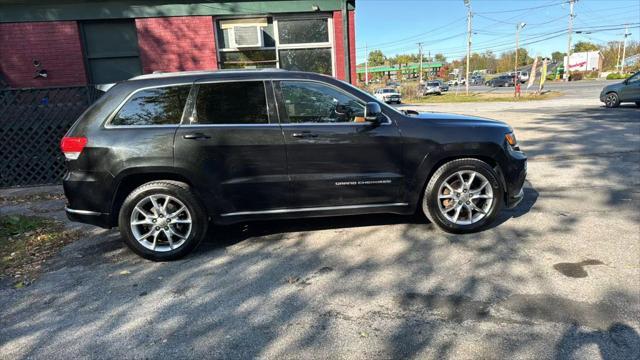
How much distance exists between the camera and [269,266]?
4.01m

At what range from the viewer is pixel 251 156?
165 inches

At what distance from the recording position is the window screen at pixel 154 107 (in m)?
4.16

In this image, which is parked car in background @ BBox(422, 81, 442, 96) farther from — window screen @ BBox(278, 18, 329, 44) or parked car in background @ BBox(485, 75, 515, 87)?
window screen @ BBox(278, 18, 329, 44)

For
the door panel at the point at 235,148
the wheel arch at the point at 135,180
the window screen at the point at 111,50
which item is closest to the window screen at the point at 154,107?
the door panel at the point at 235,148

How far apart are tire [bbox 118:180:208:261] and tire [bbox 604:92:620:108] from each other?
20.0 metres

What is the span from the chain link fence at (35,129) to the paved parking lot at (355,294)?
3.52 meters

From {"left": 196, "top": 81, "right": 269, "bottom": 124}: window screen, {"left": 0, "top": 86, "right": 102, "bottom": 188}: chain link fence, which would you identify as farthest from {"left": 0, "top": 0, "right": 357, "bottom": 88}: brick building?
{"left": 196, "top": 81, "right": 269, "bottom": 124}: window screen

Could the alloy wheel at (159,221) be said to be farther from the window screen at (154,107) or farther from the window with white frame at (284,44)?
the window with white frame at (284,44)

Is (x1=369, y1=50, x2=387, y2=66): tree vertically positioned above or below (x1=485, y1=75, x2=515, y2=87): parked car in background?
above

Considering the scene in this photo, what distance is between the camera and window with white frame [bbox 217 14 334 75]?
10.1 m

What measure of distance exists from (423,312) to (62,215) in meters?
5.37

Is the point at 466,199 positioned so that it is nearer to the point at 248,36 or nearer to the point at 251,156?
the point at 251,156

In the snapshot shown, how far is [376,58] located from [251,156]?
126 meters

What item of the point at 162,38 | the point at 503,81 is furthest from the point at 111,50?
the point at 503,81
